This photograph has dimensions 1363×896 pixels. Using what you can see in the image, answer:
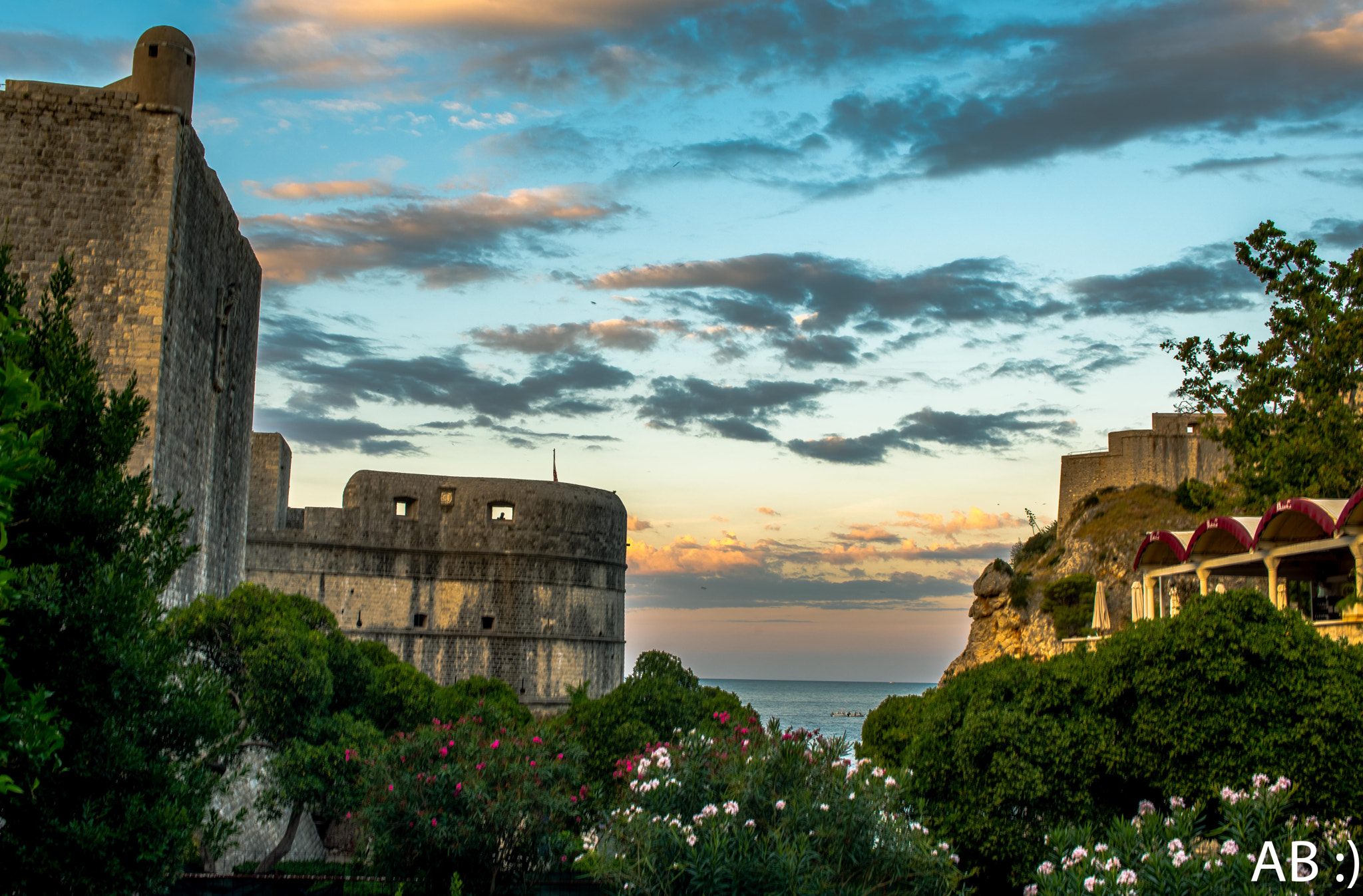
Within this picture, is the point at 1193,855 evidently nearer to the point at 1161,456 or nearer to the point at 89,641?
the point at 89,641

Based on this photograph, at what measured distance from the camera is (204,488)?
14.8 meters

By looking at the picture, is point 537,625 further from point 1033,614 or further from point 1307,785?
point 1307,785

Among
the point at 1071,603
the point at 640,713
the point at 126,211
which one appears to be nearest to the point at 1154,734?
the point at 640,713

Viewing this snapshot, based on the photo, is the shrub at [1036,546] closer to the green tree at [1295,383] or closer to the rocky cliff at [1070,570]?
the rocky cliff at [1070,570]

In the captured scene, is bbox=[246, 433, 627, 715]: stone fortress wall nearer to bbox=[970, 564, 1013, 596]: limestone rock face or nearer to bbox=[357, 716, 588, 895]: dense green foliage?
bbox=[970, 564, 1013, 596]: limestone rock face

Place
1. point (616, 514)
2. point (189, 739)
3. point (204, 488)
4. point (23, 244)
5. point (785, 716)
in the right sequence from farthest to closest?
point (785, 716) < point (616, 514) < point (204, 488) < point (23, 244) < point (189, 739)

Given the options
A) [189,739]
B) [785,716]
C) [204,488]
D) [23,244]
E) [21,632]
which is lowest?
[785,716]

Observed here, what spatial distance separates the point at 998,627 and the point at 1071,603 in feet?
11.8

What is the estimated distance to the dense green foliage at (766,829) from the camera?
21.9ft

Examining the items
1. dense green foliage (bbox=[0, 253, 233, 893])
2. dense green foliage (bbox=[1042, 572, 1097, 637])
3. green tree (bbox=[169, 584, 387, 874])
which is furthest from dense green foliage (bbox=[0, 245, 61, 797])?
dense green foliage (bbox=[1042, 572, 1097, 637])

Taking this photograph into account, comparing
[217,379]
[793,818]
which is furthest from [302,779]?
[793,818]

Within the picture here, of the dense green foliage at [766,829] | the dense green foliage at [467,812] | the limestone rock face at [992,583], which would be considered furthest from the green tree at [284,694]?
the limestone rock face at [992,583]

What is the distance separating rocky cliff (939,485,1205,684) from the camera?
31422 mm

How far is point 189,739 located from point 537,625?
2108 centimetres
